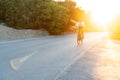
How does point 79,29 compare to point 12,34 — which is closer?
point 79,29

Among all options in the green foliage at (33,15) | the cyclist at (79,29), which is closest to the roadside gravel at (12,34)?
the green foliage at (33,15)

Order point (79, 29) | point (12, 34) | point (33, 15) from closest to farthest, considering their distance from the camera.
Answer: point (79, 29)
point (12, 34)
point (33, 15)

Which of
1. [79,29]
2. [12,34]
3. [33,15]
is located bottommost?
[12,34]

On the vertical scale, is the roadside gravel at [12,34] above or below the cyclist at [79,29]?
below

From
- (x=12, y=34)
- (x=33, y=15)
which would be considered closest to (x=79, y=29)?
(x=12, y=34)

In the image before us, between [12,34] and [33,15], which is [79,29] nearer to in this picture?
[12,34]

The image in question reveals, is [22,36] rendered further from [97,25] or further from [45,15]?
[97,25]

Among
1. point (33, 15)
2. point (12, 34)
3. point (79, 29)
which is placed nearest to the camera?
point (79, 29)

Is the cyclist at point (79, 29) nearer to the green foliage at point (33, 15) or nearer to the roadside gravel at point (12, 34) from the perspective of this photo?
the roadside gravel at point (12, 34)

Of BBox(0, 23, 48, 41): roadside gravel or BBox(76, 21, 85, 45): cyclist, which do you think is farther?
BBox(0, 23, 48, 41): roadside gravel

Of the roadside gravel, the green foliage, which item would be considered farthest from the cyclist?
the green foliage

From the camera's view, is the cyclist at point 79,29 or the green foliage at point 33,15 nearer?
the cyclist at point 79,29

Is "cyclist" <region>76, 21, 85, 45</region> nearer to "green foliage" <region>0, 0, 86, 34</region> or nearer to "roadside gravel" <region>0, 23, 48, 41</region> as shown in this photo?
"roadside gravel" <region>0, 23, 48, 41</region>

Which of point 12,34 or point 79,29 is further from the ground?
point 79,29
